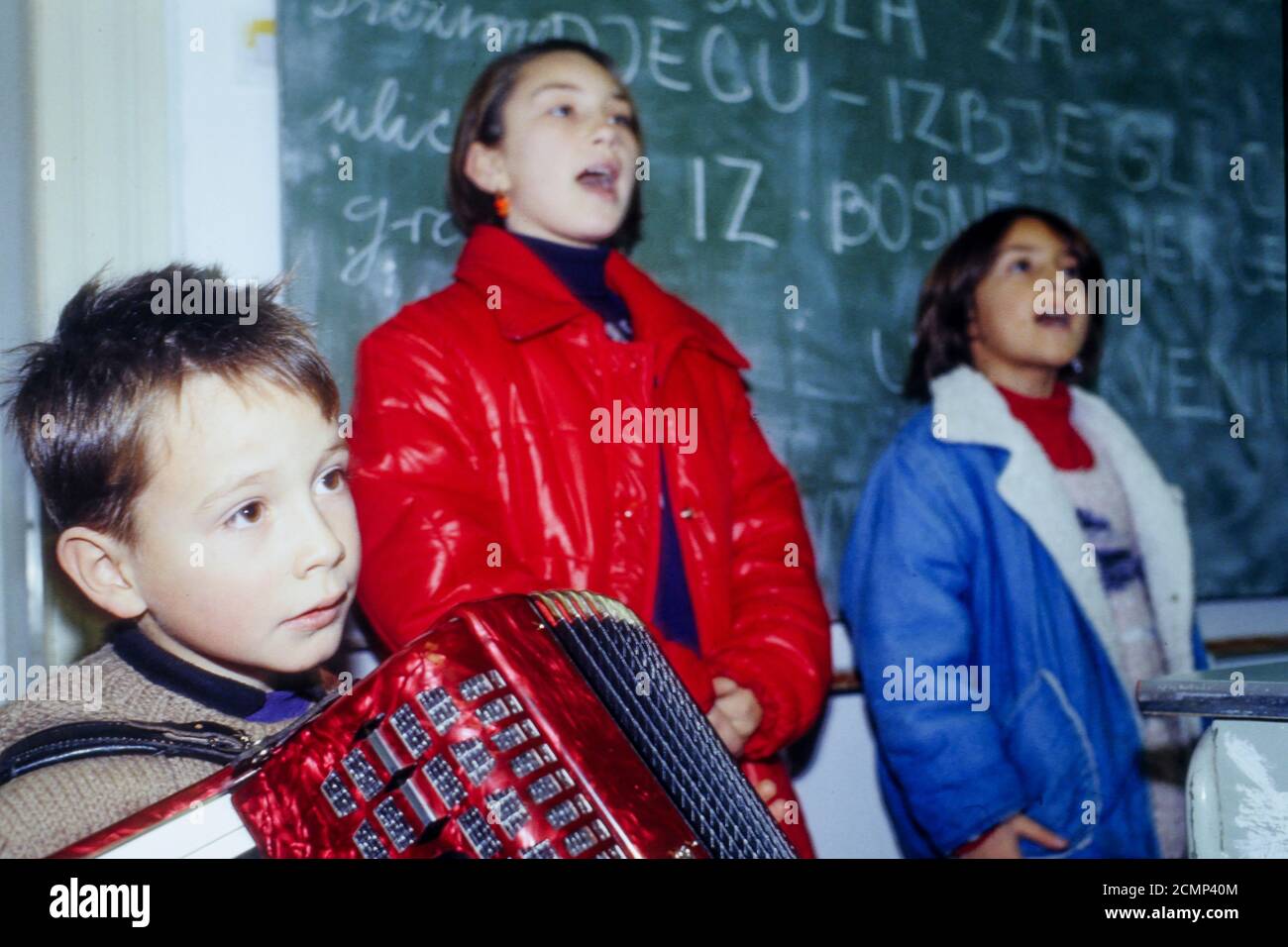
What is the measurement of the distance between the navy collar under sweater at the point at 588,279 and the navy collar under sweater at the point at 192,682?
646mm

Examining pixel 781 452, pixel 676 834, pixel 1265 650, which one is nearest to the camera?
pixel 676 834

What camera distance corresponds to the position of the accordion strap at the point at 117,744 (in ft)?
3.24

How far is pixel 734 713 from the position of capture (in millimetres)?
1403

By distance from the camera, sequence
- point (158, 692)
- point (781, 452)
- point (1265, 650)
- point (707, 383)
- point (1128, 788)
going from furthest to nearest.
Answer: point (1265, 650) → point (781, 452) → point (1128, 788) → point (707, 383) → point (158, 692)

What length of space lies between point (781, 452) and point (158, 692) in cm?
105

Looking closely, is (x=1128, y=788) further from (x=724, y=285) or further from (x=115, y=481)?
(x=115, y=481)

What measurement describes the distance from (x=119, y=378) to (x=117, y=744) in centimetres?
38

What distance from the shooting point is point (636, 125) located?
1678 mm

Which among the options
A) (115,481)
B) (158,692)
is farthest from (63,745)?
(115,481)

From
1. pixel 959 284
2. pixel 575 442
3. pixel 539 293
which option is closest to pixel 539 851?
pixel 575 442

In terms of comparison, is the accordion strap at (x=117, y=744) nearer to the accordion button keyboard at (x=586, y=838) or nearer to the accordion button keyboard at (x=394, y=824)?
the accordion button keyboard at (x=394, y=824)

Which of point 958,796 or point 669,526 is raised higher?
point 669,526

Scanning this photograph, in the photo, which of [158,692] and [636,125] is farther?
[636,125]

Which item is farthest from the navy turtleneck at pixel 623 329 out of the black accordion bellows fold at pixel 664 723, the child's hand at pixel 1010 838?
the child's hand at pixel 1010 838
